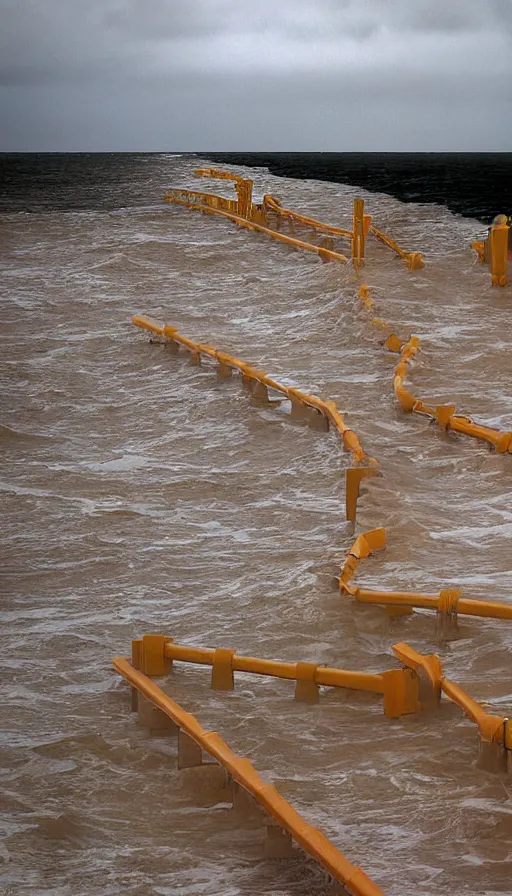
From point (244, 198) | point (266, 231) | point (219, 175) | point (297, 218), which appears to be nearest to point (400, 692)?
point (266, 231)

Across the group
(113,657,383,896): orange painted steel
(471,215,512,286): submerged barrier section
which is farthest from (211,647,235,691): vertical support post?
(471,215,512,286): submerged barrier section

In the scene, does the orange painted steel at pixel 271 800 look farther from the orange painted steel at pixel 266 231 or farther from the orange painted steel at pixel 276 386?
the orange painted steel at pixel 266 231

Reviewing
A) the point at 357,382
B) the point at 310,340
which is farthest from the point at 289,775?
the point at 310,340

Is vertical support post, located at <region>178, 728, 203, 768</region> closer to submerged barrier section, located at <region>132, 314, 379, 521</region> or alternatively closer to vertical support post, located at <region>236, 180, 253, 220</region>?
submerged barrier section, located at <region>132, 314, 379, 521</region>

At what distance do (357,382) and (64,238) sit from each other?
17.6 m

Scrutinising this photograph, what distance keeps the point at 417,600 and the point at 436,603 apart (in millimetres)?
125

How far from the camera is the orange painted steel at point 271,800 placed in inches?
159

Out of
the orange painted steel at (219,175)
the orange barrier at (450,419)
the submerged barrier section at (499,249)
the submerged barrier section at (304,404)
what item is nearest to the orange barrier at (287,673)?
the submerged barrier section at (304,404)

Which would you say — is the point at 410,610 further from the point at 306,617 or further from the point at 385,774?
the point at 385,774

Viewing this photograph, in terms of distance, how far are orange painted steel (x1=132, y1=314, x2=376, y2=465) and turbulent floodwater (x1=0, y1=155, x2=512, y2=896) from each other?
0.74ft

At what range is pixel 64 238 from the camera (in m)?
29.0

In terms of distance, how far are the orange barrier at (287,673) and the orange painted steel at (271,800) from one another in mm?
352

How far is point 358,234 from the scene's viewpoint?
817 inches

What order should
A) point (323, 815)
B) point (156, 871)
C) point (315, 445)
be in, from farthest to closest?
1. point (315, 445)
2. point (323, 815)
3. point (156, 871)
